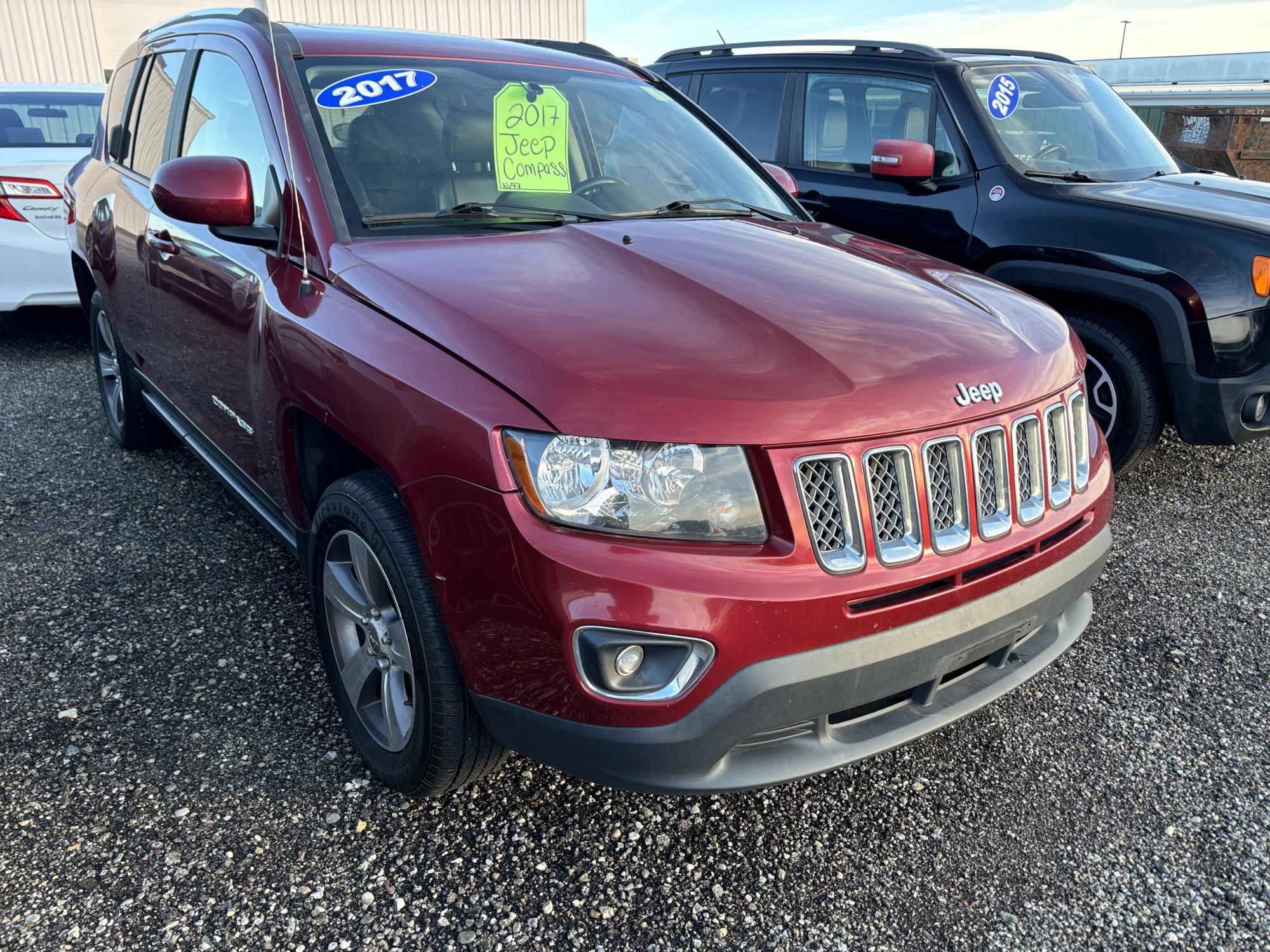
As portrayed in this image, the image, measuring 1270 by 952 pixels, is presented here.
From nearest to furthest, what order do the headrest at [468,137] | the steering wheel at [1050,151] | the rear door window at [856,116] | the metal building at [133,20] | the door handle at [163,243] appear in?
the headrest at [468,137] < the door handle at [163,243] < the steering wheel at [1050,151] < the rear door window at [856,116] < the metal building at [133,20]

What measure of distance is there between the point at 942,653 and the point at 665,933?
0.81 metres

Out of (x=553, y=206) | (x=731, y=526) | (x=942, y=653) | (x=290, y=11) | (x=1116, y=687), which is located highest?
(x=290, y=11)

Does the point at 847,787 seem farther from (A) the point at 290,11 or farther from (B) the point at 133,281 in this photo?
(A) the point at 290,11

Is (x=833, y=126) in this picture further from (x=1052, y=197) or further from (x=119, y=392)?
(x=119, y=392)

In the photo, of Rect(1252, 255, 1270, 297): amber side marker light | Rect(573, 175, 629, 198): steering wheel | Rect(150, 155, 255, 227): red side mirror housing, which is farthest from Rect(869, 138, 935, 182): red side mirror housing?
Rect(150, 155, 255, 227): red side mirror housing

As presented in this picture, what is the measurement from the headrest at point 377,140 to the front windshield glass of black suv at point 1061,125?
10.2 ft

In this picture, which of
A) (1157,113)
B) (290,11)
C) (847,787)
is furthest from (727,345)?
(290,11)

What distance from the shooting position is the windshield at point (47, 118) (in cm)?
642

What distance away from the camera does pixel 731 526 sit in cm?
177

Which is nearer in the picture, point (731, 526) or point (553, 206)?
point (731, 526)

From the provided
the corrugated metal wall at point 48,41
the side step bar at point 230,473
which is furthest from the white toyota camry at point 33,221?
the corrugated metal wall at point 48,41

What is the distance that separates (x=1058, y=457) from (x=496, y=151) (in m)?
1.74

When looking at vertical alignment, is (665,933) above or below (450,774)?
below

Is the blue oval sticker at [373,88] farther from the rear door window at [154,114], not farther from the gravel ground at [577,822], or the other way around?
the gravel ground at [577,822]
